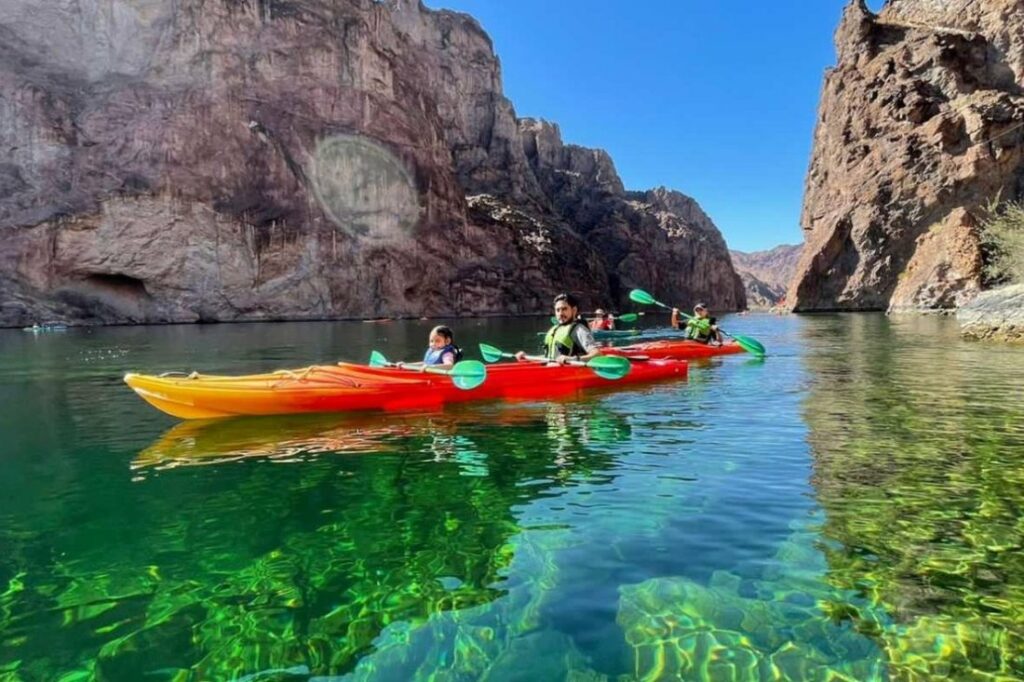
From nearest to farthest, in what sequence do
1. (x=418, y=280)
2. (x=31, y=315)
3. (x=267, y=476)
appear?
(x=267, y=476)
(x=31, y=315)
(x=418, y=280)

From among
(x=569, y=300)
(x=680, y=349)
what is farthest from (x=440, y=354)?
(x=680, y=349)

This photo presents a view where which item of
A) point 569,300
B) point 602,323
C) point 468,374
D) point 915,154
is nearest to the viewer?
point 468,374

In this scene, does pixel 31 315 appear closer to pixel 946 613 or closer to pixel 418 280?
pixel 418 280

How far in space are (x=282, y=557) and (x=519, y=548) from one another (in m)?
1.78

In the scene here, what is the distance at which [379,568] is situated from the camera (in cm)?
472

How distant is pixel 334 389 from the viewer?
10.4 m

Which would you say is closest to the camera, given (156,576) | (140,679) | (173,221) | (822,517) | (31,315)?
(140,679)

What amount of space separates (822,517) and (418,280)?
66.4 m

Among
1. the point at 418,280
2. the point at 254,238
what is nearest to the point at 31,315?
the point at 254,238

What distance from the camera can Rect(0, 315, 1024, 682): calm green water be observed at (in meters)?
3.62

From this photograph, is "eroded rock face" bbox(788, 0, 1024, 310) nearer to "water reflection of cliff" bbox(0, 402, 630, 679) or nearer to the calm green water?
the calm green water

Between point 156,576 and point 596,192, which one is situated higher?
point 596,192

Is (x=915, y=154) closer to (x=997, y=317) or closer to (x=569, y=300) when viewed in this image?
(x=997, y=317)

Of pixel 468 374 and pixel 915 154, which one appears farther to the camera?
pixel 915 154
